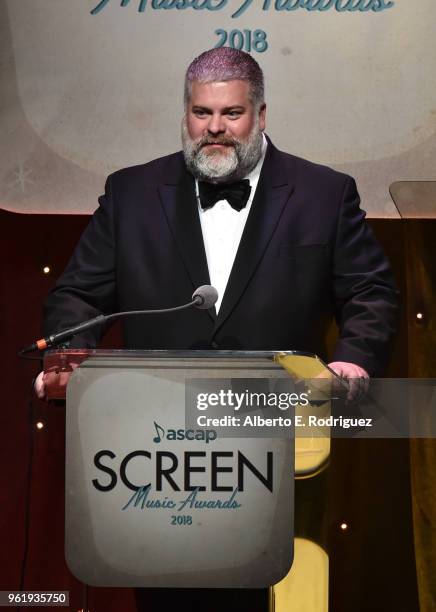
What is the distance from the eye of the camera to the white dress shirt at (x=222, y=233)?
2.90 m

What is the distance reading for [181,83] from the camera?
340cm

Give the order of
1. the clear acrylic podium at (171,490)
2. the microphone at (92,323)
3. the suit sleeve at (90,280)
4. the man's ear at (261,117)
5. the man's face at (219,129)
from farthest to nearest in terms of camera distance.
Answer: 1. the man's ear at (261,117)
2. the man's face at (219,129)
3. the suit sleeve at (90,280)
4. the microphone at (92,323)
5. the clear acrylic podium at (171,490)

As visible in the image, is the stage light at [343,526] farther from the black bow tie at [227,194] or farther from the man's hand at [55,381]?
the black bow tie at [227,194]

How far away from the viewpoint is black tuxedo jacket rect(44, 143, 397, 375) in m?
2.76

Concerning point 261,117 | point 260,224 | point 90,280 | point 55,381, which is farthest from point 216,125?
point 55,381

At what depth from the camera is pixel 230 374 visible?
1.99 meters

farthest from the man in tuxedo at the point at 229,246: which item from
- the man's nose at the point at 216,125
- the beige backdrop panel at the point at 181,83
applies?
the beige backdrop panel at the point at 181,83

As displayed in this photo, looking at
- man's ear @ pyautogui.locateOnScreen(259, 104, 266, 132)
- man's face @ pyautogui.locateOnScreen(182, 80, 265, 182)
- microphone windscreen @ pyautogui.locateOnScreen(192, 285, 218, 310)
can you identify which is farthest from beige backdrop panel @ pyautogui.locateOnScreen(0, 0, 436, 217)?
microphone windscreen @ pyautogui.locateOnScreen(192, 285, 218, 310)

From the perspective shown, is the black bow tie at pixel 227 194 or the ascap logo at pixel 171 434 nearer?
the ascap logo at pixel 171 434

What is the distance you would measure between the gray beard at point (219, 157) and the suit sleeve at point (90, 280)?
0.26m

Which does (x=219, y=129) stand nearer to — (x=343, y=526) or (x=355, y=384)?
(x=355, y=384)

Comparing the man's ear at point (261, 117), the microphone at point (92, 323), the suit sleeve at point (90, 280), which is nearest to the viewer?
the microphone at point (92, 323)

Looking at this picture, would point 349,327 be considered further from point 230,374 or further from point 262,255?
point 230,374

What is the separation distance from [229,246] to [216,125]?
309 mm
